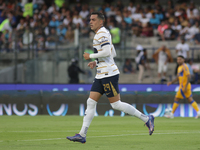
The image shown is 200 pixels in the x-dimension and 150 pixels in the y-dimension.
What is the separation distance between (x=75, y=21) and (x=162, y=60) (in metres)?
6.39

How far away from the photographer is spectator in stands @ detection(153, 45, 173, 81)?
16.7m

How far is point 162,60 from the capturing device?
16.8 meters

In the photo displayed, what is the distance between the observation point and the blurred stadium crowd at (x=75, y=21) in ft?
55.0

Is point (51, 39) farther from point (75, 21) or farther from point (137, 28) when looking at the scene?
point (75, 21)

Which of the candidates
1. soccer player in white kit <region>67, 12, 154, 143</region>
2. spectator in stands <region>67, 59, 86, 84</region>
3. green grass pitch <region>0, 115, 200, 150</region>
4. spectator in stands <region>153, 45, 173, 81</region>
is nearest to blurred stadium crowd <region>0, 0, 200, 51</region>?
spectator in stands <region>67, 59, 86, 84</region>

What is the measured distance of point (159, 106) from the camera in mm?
15148

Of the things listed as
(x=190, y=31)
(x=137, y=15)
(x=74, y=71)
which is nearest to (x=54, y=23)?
(x=74, y=71)

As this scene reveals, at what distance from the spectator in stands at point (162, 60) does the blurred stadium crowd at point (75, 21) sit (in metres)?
1.80

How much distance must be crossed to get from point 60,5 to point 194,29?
8.62m

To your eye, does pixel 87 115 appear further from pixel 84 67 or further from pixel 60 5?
pixel 60 5

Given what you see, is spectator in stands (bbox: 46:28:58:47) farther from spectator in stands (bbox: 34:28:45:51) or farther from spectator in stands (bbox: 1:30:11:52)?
spectator in stands (bbox: 1:30:11:52)

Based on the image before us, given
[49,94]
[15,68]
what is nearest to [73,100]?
[49,94]

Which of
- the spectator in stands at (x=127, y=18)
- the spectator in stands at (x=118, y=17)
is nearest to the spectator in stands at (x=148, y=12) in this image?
the spectator in stands at (x=127, y=18)

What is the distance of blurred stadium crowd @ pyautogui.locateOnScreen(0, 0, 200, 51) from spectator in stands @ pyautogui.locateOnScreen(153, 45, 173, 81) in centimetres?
180
